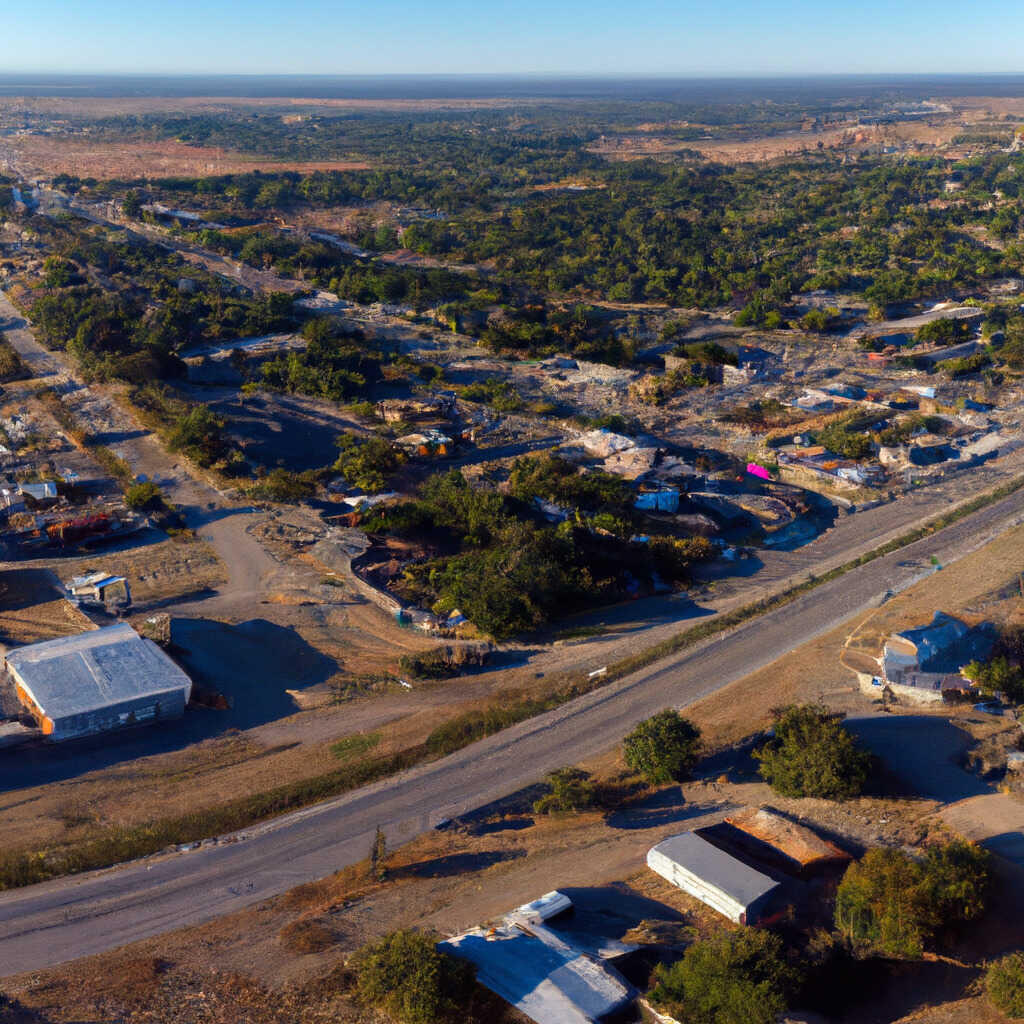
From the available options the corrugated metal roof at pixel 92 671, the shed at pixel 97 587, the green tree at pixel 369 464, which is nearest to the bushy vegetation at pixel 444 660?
the corrugated metal roof at pixel 92 671

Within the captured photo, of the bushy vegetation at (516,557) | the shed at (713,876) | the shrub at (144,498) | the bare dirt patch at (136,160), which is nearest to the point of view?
the shed at (713,876)

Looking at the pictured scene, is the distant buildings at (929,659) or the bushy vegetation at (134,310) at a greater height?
the bushy vegetation at (134,310)

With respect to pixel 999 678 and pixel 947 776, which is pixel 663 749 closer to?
pixel 947 776

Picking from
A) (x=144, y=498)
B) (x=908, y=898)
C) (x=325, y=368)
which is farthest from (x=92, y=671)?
(x=325, y=368)

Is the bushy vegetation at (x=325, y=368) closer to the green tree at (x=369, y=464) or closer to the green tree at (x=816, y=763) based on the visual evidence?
the green tree at (x=369, y=464)

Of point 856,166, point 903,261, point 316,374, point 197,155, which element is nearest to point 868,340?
point 903,261

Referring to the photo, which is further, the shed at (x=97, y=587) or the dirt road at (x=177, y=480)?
the dirt road at (x=177, y=480)

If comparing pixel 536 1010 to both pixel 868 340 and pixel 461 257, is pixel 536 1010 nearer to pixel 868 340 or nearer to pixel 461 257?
pixel 868 340

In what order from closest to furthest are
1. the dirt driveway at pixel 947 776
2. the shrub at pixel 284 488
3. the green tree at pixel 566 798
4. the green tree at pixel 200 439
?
the dirt driveway at pixel 947 776 < the green tree at pixel 566 798 < the shrub at pixel 284 488 < the green tree at pixel 200 439
